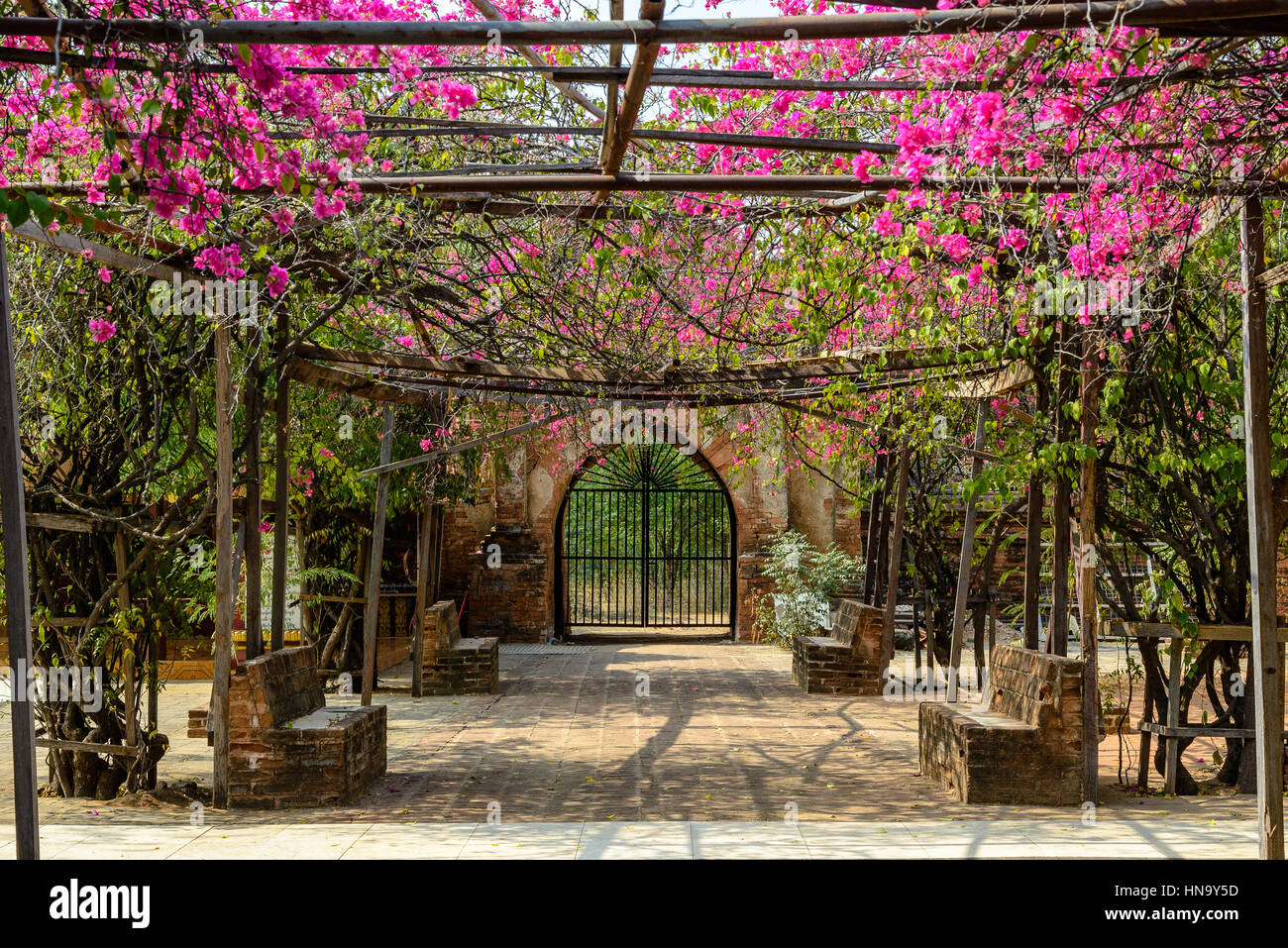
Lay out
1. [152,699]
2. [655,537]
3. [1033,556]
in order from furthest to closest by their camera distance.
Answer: [655,537] < [1033,556] < [152,699]

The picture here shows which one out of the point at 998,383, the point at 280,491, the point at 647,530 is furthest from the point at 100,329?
the point at 647,530

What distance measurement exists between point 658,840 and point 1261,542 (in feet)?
9.61

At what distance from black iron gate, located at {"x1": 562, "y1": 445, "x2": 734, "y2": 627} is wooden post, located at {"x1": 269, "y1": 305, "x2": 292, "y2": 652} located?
28.5 feet

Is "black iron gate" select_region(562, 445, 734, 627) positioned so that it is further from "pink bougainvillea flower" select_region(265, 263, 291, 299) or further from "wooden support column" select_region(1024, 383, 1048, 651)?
"pink bougainvillea flower" select_region(265, 263, 291, 299)

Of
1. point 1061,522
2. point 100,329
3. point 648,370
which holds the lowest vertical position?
point 1061,522

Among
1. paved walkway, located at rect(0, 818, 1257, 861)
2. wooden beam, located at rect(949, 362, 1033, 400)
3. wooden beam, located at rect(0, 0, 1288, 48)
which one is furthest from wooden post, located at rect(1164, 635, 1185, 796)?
wooden beam, located at rect(0, 0, 1288, 48)

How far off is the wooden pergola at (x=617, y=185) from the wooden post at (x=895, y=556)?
8.57 feet

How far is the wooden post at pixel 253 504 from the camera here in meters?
6.61

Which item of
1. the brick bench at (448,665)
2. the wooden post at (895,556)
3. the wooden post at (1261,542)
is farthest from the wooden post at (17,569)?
the wooden post at (895,556)

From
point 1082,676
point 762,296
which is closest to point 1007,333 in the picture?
point 1082,676

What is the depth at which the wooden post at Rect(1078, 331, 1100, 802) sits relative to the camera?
6223 mm

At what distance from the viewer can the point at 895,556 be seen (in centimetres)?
1110

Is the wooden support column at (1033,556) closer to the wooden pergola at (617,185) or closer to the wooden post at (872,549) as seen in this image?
the wooden pergola at (617,185)

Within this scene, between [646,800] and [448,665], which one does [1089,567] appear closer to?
[646,800]
